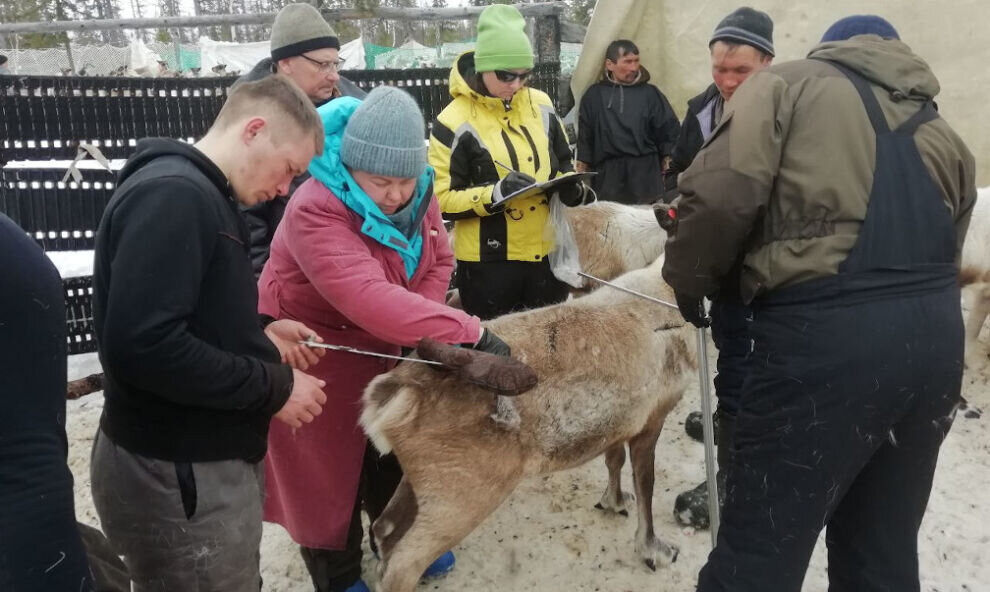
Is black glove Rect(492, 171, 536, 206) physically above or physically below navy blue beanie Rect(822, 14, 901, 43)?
below

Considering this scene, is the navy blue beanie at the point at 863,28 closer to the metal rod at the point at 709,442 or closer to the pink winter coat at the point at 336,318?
the metal rod at the point at 709,442

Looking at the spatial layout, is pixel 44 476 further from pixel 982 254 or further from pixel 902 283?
pixel 982 254

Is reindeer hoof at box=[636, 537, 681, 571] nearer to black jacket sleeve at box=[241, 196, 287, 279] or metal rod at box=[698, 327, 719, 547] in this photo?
metal rod at box=[698, 327, 719, 547]

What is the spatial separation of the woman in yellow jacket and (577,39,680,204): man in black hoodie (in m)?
1.95

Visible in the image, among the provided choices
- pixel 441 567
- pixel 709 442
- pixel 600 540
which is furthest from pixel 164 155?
pixel 600 540

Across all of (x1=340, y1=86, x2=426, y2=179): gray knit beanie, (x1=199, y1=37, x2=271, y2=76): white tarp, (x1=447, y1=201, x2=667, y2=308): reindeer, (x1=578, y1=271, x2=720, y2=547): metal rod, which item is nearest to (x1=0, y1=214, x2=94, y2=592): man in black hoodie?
(x1=340, y1=86, x2=426, y2=179): gray knit beanie

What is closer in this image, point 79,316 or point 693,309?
point 693,309

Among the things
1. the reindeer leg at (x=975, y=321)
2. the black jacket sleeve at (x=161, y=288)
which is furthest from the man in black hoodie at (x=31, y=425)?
the reindeer leg at (x=975, y=321)

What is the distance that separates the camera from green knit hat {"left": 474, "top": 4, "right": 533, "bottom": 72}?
3.54 metres

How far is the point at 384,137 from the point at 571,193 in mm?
1727

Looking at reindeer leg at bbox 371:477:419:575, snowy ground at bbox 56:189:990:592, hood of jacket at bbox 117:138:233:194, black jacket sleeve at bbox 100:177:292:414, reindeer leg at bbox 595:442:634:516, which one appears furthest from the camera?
reindeer leg at bbox 595:442:634:516

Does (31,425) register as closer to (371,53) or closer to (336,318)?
(336,318)

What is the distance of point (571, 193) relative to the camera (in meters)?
3.86

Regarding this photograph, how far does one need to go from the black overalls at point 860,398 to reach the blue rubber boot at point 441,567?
158 centimetres
